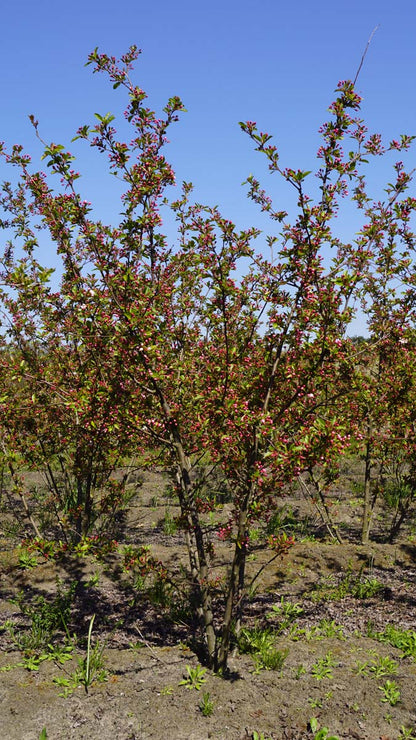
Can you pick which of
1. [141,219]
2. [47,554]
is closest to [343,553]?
[47,554]

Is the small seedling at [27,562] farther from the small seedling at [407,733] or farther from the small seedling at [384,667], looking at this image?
the small seedling at [407,733]

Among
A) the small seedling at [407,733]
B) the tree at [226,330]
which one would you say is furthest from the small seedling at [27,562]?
the small seedling at [407,733]

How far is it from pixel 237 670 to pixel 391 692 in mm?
1517

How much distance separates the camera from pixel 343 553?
790 cm

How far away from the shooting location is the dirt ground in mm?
4133

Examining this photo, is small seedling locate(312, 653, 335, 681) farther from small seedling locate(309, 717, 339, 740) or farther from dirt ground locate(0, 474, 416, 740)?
small seedling locate(309, 717, 339, 740)

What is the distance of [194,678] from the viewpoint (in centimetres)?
471

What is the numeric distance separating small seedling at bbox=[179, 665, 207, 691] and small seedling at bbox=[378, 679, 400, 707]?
67.9 inches

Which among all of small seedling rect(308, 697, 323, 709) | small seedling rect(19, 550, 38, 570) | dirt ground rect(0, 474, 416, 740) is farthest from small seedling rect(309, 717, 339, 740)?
small seedling rect(19, 550, 38, 570)

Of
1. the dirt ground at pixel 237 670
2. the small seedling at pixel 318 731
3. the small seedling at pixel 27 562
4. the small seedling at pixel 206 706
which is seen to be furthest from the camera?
the small seedling at pixel 27 562

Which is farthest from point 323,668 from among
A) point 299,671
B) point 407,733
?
point 407,733

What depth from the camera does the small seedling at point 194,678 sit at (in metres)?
4.62

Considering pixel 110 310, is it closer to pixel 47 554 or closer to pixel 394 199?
pixel 47 554

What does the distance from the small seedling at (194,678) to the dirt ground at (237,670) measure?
4cm
